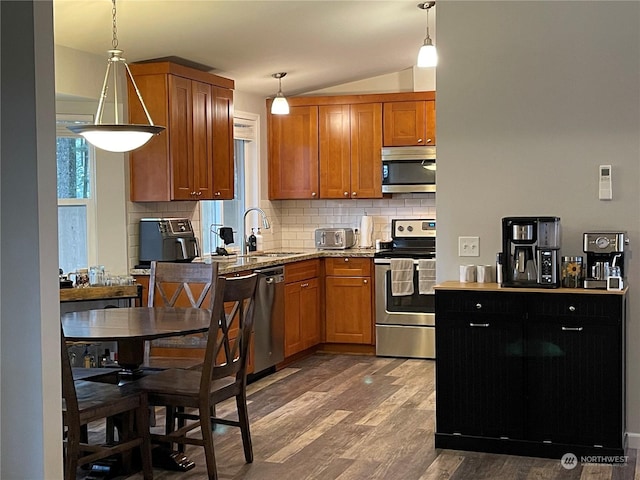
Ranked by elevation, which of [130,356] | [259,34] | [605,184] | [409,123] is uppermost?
[259,34]

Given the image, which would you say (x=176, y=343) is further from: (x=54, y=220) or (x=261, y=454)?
(x=54, y=220)

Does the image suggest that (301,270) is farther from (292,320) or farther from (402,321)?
(402,321)

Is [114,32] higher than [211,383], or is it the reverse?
[114,32]

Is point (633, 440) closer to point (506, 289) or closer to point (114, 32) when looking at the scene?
point (506, 289)

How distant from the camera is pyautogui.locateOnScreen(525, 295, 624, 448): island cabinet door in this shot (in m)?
4.32

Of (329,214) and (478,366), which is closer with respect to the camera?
(478,366)

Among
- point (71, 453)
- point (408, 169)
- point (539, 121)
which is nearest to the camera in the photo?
point (71, 453)

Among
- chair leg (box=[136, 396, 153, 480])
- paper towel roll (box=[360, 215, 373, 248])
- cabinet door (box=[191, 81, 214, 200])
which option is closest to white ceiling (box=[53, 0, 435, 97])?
cabinet door (box=[191, 81, 214, 200])

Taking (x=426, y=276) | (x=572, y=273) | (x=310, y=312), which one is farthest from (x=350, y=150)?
(x=572, y=273)

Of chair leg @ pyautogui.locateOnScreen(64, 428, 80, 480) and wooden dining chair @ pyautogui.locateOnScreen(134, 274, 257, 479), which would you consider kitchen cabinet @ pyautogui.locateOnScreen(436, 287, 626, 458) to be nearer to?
wooden dining chair @ pyautogui.locateOnScreen(134, 274, 257, 479)

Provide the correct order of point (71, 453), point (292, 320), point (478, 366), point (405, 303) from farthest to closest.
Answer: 1. point (405, 303)
2. point (292, 320)
3. point (478, 366)
4. point (71, 453)

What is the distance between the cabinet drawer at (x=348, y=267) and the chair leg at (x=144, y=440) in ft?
12.4

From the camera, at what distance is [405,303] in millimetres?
7328

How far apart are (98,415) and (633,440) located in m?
2.86
